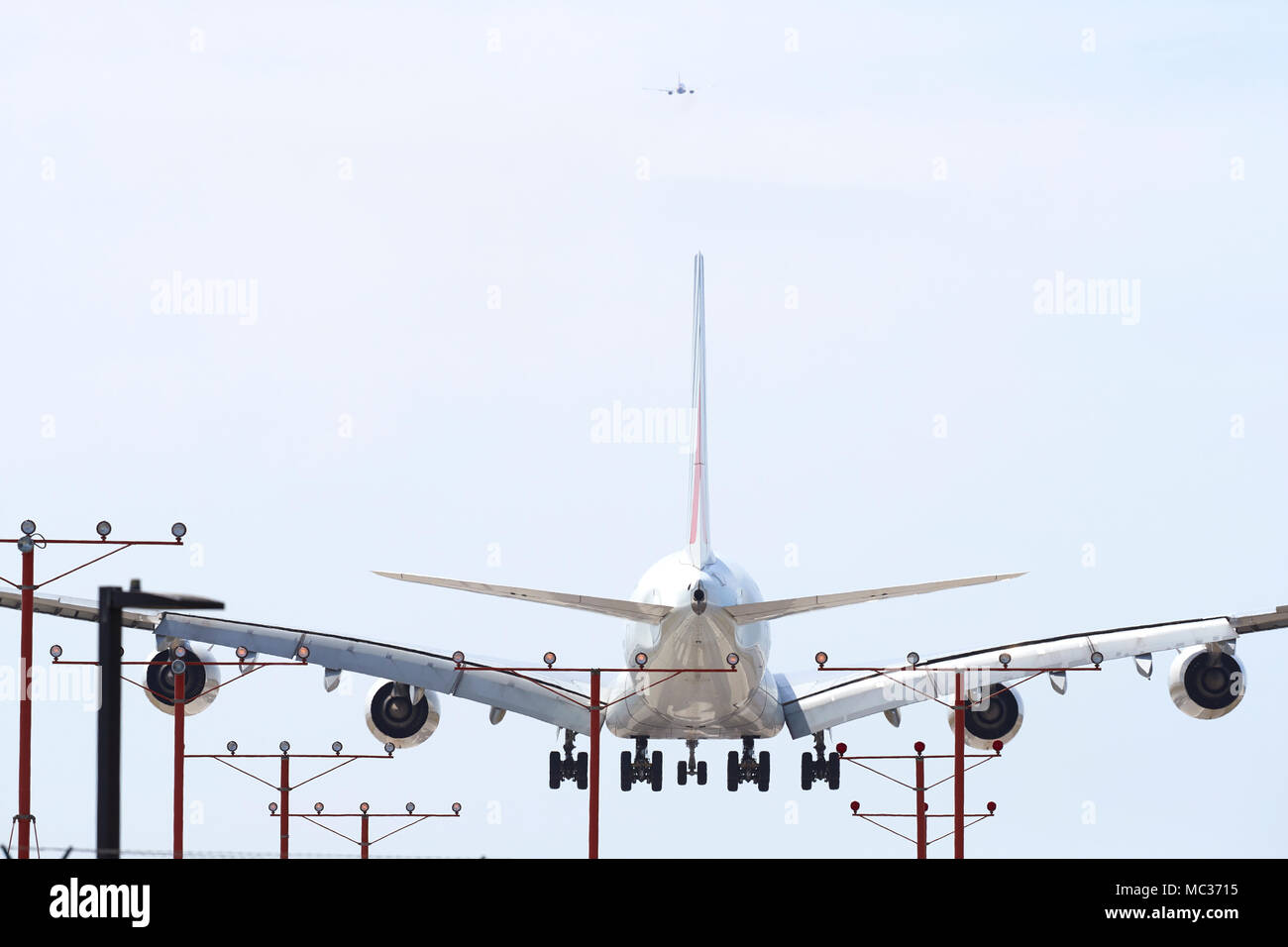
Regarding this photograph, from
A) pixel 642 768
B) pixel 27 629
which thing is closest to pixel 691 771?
pixel 642 768

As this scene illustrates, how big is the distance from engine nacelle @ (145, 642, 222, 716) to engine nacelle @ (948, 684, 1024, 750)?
64.1 ft

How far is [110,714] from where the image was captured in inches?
924

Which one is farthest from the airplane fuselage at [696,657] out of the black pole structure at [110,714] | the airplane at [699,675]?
the black pole structure at [110,714]

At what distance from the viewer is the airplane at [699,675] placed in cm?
5259

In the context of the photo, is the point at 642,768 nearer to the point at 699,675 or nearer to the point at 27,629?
the point at 699,675

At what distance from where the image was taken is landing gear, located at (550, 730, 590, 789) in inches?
2421

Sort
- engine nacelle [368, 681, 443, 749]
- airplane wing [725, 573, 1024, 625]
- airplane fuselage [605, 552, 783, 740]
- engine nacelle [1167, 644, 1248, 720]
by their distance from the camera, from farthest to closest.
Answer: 1. engine nacelle [368, 681, 443, 749]
2. engine nacelle [1167, 644, 1248, 720]
3. airplane fuselage [605, 552, 783, 740]
4. airplane wing [725, 573, 1024, 625]

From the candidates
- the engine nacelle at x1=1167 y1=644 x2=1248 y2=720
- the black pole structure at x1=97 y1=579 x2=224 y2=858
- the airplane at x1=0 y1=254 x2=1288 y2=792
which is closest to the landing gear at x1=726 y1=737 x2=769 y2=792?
the airplane at x1=0 y1=254 x2=1288 y2=792

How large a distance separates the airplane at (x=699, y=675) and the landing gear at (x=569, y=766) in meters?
0.04

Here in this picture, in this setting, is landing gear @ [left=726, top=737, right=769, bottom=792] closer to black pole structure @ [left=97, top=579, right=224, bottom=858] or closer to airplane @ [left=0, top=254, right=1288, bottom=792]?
airplane @ [left=0, top=254, right=1288, bottom=792]
